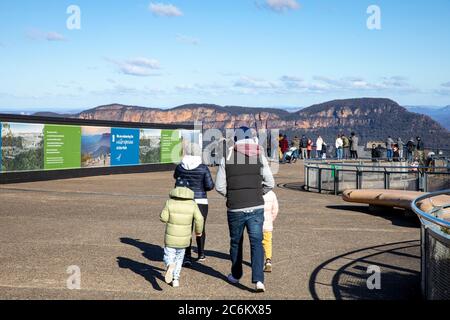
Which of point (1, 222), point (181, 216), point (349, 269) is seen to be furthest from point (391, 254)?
point (1, 222)

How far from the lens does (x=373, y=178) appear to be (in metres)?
19.7

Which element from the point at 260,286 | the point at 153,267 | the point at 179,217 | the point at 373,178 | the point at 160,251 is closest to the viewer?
the point at 260,286

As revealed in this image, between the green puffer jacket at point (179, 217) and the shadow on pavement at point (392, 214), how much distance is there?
674 cm

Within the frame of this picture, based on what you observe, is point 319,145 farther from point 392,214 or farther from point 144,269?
point 144,269

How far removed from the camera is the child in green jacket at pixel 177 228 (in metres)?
7.64

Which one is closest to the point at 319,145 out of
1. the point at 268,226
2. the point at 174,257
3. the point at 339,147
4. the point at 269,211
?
the point at 339,147

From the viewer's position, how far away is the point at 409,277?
8.38m

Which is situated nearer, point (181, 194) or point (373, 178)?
point (181, 194)

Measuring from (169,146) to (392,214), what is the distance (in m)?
19.1

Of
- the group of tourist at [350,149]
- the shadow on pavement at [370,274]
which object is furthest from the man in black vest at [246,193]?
the group of tourist at [350,149]

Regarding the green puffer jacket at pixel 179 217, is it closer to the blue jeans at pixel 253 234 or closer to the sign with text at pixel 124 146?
the blue jeans at pixel 253 234

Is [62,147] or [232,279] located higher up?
[62,147]

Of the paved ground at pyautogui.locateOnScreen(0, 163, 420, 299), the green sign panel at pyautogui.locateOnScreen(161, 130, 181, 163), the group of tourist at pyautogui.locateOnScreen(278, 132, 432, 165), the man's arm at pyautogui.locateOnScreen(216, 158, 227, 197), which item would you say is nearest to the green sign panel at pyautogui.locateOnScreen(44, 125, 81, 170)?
the paved ground at pyautogui.locateOnScreen(0, 163, 420, 299)

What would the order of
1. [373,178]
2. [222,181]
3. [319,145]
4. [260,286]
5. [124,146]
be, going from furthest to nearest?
[319,145]
[124,146]
[373,178]
[222,181]
[260,286]
